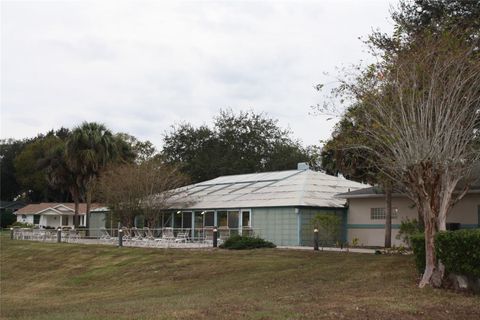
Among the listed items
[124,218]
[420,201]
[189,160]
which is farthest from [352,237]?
[189,160]

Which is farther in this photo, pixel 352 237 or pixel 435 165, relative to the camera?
pixel 352 237

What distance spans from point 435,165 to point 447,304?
12.4 ft

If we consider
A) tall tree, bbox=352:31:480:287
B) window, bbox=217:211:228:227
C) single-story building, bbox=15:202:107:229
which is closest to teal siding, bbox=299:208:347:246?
window, bbox=217:211:228:227

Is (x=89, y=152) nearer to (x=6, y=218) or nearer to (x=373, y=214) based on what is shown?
(x=373, y=214)

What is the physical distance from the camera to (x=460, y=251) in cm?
1511

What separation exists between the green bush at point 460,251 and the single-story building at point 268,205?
56.2 feet

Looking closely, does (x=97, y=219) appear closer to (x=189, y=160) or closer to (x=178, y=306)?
(x=189, y=160)

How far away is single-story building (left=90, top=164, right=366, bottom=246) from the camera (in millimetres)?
33156

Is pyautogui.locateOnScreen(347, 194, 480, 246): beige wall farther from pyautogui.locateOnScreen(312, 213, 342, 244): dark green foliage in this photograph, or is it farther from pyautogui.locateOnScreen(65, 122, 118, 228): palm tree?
pyautogui.locateOnScreen(65, 122, 118, 228): palm tree

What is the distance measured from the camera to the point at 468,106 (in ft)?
54.1

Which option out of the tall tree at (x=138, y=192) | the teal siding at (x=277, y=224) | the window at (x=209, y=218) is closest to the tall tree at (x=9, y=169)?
the tall tree at (x=138, y=192)

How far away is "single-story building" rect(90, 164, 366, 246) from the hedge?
56.2 ft

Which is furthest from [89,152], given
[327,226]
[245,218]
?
[327,226]

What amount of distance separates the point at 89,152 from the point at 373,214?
878 inches
